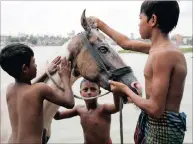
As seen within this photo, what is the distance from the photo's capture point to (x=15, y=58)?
2.52 metres

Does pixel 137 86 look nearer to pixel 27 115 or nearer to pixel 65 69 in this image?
pixel 65 69

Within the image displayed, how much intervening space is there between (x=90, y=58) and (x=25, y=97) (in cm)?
73

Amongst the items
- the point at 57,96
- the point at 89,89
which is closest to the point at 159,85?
the point at 57,96

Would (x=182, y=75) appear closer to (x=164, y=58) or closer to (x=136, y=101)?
(x=164, y=58)

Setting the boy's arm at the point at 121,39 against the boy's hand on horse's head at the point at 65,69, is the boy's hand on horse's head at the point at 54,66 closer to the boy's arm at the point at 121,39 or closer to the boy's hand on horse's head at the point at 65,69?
the boy's hand on horse's head at the point at 65,69

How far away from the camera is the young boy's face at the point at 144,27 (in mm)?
2332

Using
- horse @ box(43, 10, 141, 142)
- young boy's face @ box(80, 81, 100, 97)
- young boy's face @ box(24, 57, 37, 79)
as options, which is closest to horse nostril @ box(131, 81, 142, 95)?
horse @ box(43, 10, 141, 142)

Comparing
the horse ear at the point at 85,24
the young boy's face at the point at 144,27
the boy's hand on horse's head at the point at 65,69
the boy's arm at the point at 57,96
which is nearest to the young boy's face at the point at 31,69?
the boy's arm at the point at 57,96

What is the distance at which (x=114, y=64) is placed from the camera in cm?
293

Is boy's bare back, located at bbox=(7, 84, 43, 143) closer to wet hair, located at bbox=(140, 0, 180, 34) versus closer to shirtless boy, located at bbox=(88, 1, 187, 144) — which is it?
shirtless boy, located at bbox=(88, 1, 187, 144)

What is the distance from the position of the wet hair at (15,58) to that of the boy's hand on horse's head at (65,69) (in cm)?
32

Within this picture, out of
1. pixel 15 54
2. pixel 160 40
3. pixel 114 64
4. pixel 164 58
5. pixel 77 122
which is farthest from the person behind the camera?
pixel 77 122

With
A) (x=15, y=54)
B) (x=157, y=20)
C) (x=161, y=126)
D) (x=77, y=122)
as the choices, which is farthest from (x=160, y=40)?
(x=77, y=122)

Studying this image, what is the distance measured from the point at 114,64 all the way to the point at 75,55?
0.32 m
